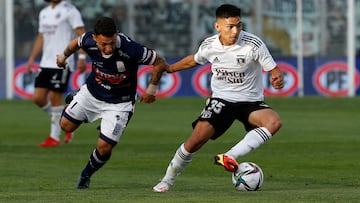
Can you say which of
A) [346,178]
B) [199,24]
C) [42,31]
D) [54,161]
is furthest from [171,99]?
[346,178]

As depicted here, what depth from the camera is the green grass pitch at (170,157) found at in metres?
12.1

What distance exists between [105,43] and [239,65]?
1.45 meters

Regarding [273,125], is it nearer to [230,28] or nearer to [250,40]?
[250,40]

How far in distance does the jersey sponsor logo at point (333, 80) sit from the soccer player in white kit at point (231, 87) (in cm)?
2195

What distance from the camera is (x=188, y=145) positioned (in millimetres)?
12695

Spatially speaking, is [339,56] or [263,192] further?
[339,56]

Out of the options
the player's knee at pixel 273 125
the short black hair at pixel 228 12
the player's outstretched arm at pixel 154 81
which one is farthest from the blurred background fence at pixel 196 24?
the player's knee at pixel 273 125

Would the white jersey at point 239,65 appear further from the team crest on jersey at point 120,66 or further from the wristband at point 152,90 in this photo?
the team crest on jersey at point 120,66

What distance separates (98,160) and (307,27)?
2494 centimetres

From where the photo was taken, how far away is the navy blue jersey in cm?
1324

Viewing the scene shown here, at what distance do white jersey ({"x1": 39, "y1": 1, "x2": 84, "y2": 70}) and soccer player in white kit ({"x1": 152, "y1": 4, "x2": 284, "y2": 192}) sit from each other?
746 centimetres

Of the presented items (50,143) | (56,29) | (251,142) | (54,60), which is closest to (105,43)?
(251,142)

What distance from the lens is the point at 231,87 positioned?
12781 millimetres

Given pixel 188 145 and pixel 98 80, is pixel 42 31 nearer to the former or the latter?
pixel 98 80
